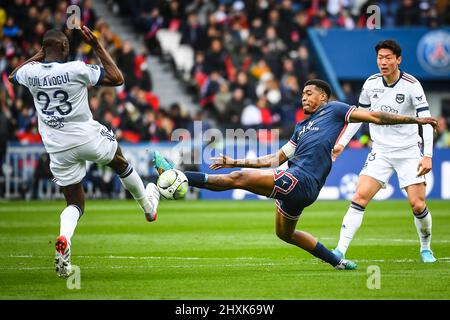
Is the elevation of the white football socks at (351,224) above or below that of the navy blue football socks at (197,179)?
below

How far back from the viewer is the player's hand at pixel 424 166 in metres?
11.1

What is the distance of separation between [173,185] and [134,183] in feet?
3.09

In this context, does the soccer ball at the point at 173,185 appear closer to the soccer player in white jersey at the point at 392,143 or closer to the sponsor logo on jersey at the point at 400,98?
the soccer player in white jersey at the point at 392,143

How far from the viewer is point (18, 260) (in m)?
12.3

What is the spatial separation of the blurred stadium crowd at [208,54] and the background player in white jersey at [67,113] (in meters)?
13.2

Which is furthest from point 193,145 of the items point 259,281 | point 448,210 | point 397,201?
point 259,281

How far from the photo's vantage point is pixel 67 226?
10.4m

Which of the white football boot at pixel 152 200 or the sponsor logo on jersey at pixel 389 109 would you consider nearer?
the white football boot at pixel 152 200

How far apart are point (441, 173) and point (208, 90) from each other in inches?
281

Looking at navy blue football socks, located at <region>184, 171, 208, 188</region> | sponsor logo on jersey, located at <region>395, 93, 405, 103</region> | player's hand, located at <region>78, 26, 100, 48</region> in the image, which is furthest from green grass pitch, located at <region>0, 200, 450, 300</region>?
player's hand, located at <region>78, 26, 100, 48</region>

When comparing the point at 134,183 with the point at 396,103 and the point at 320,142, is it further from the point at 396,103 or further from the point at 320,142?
the point at 396,103

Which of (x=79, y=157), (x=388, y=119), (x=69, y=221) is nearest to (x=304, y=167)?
(x=388, y=119)

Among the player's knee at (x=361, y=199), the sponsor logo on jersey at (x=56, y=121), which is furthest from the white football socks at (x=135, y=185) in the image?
the player's knee at (x=361, y=199)
